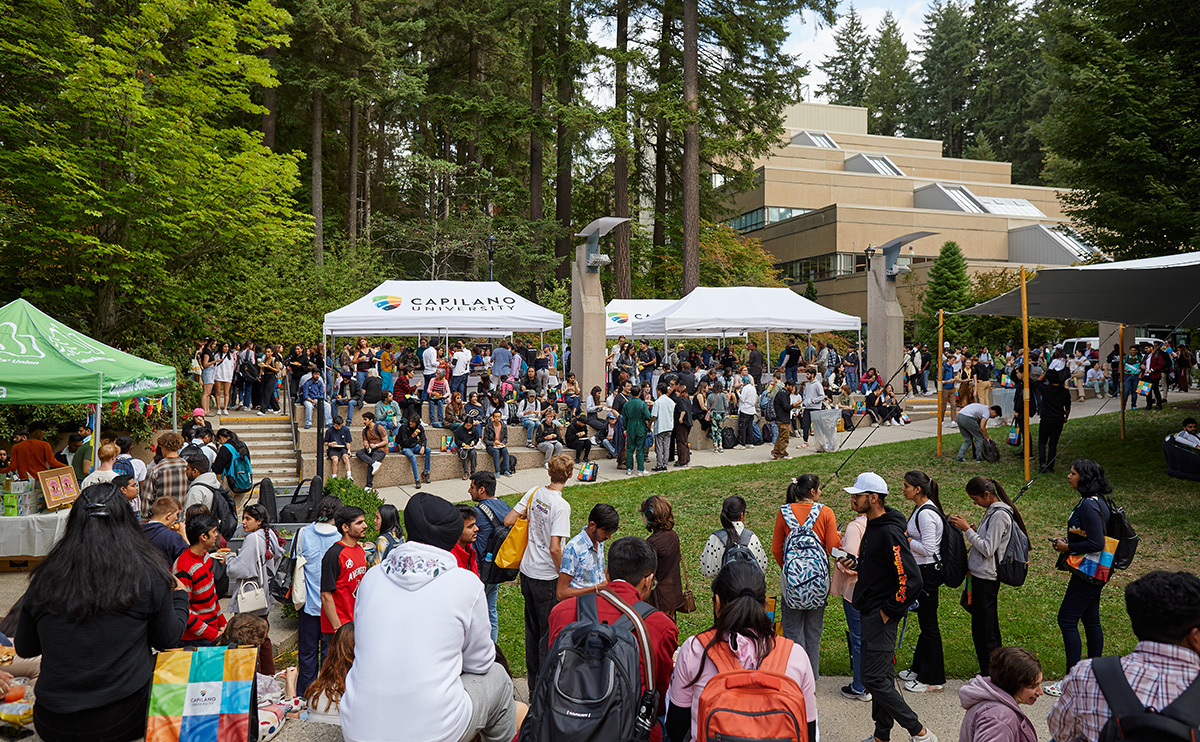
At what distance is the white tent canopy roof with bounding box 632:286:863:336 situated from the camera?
67.2 ft

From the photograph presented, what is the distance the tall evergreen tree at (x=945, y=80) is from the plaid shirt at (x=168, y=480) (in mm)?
74212

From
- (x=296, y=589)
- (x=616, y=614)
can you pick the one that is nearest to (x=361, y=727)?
(x=616, y=614)

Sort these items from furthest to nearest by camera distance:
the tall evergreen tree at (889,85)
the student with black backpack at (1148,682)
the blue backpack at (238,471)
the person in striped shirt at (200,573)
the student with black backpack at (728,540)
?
1. the tall evergreen tree at (889,85)
2. the blue backpack at (238,471)
3. the student with black backpack at (728,540)
4. the person in striped shirt at (200,573)
5. the student with black backpack at (1148,682)

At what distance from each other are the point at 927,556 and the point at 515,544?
2.94m

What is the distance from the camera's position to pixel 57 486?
948 centimetres

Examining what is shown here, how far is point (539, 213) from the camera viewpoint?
33.2 m

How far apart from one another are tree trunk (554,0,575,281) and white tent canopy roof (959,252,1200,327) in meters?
19.4

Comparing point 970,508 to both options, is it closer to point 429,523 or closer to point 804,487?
point 804,487

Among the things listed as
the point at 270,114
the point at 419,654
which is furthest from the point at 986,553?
the point at 270,114

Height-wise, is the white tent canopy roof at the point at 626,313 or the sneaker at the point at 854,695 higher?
the white tent canopy roof at the point at 626,313

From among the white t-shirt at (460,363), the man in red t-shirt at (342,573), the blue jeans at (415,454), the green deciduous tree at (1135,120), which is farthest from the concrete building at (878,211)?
the man in red t-shirt at (342,573)

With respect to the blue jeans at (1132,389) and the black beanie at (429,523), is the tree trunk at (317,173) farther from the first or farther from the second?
the black beanie at (429,523)

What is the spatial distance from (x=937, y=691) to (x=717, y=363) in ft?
59.3

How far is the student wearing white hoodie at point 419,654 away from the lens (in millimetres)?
3002
